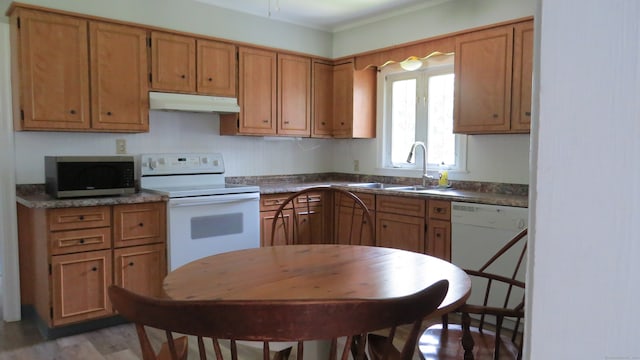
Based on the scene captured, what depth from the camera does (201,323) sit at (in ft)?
2.78

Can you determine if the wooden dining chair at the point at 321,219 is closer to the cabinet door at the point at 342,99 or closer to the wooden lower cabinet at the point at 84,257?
the cabinet door at the point at 342,99

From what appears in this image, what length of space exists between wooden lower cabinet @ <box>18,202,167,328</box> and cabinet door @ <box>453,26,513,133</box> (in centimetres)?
244

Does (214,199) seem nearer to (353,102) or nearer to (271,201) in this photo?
(271,201)

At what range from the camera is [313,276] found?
161 cm

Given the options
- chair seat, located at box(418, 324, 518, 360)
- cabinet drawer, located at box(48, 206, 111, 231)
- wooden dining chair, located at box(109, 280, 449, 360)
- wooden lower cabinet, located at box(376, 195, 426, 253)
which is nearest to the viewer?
wooden dining chair, located at box(109, 280, 449, 360)

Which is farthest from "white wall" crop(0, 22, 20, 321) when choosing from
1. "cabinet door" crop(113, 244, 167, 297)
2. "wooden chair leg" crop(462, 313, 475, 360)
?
"wooden chair leg" crop(462, 313, 475, 360)

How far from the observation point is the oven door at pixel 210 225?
3342 mm

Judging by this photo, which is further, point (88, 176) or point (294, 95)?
point (294, 95)

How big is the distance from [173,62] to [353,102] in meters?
1.76

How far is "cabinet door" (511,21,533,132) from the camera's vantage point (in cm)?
322

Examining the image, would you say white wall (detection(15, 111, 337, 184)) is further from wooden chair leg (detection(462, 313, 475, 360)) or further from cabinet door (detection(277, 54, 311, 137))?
wooden chair leg (detection(462, 313, 475, 360))

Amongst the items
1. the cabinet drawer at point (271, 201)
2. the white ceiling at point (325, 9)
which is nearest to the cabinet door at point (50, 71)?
the white ceiling at point (325, 9)

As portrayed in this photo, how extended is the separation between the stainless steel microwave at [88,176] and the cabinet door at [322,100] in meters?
1.97

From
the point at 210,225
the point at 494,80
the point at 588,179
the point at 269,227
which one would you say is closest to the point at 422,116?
the point at 494,80
